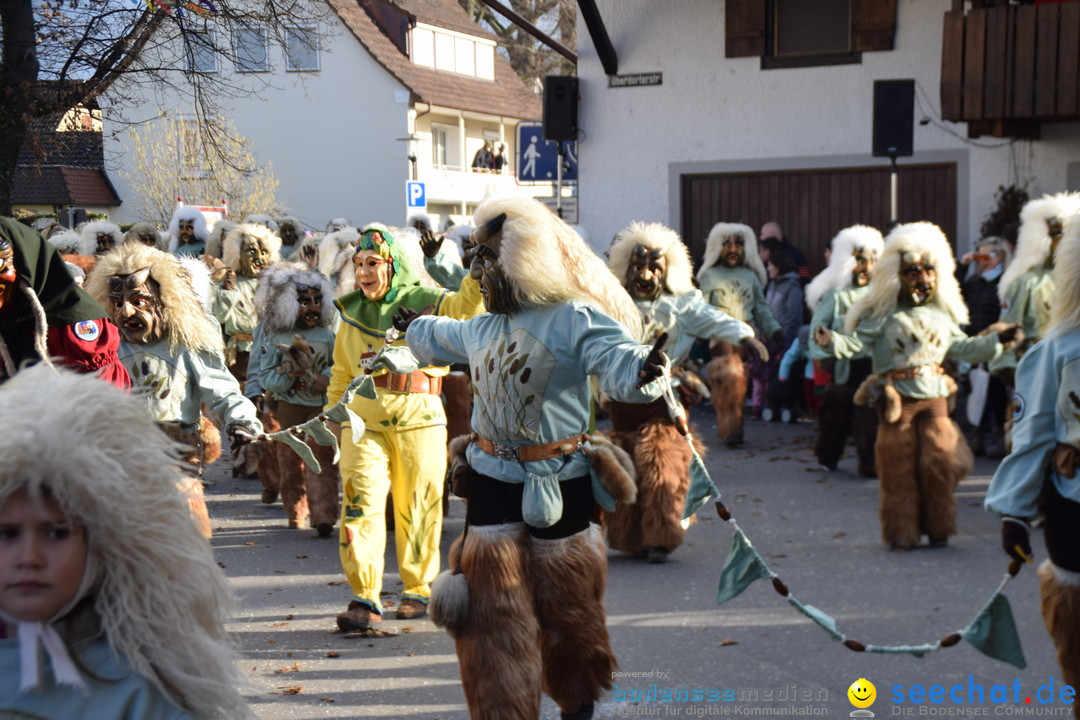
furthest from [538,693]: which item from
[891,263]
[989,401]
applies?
[989,401]

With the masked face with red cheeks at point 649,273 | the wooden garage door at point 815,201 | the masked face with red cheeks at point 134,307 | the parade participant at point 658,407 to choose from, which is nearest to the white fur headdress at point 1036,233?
the parade participant at point 658,407

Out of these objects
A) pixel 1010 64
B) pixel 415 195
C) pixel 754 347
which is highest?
pixel 1010 64

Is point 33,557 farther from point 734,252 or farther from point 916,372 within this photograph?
point 734,252

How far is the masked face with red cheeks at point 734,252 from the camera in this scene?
12562 mm

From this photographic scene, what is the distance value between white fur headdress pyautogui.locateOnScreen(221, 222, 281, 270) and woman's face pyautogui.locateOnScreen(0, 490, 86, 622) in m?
10.8

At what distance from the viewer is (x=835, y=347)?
8789 mm

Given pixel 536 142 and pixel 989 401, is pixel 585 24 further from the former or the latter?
pixel 989 401

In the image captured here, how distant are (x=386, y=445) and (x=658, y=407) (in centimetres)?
218

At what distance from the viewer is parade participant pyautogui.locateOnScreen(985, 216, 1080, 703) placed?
4.07 meters

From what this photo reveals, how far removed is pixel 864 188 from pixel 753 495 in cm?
745

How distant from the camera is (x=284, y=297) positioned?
30.4ft

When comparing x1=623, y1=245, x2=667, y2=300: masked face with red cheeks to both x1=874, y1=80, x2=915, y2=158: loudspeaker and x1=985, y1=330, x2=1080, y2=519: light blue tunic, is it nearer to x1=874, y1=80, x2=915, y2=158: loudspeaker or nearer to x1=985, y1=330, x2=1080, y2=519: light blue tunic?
x1=985, y1=330, x2=1080, y2=519: light blue tunic

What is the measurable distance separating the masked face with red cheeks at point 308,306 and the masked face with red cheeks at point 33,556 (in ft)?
23.5

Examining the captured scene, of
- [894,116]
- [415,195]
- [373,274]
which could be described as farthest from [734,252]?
[415,195]
